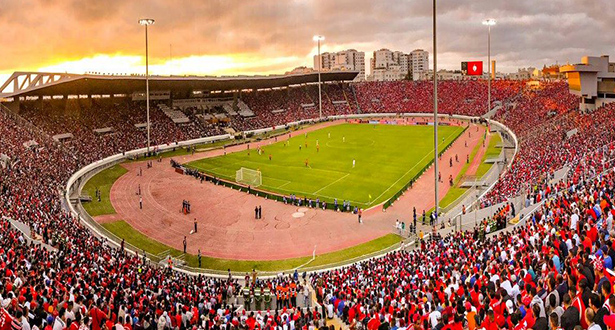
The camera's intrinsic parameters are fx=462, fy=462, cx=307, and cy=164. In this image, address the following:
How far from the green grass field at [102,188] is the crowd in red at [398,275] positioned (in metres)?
2.92

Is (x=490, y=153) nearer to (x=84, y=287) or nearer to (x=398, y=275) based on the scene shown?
(x=398, y=275)

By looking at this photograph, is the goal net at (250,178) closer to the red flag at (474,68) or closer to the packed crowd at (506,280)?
the packed crowd at (506,280)

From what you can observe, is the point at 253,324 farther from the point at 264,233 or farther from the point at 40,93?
the point at 40,93

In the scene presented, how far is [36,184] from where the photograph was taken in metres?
31.9

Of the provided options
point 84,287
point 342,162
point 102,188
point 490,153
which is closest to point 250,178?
point 342,162

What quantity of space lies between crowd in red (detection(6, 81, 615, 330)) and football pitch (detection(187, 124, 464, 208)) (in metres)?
11.7

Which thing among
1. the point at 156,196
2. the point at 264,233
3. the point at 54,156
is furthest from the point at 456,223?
the point at 54,156

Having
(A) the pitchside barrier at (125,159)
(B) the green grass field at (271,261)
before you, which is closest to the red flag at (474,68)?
(A) the pitchside barrier at (125,159)

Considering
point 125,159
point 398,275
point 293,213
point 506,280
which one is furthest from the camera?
point 125,159

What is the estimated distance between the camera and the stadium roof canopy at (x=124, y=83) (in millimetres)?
50438

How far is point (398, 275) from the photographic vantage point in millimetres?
17781

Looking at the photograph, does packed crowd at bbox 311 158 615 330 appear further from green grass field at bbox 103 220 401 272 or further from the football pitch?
the football pitch

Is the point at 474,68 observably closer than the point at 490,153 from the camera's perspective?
No

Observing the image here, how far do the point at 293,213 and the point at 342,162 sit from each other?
57.8 feet
